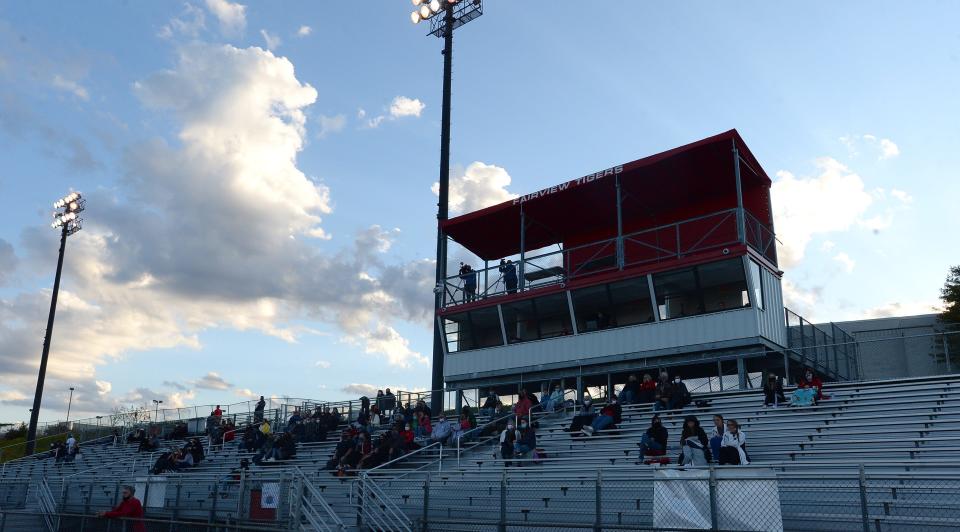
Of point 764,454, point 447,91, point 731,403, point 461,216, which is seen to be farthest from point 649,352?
point 447,91

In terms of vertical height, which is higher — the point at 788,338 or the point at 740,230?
the point at 740,230

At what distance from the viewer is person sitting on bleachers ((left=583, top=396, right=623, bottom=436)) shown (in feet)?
57.2

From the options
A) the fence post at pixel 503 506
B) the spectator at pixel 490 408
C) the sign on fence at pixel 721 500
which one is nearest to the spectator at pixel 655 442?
the fence post at pixel 503 506

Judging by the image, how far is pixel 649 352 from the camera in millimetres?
20812

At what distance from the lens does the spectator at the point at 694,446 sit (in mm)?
13047

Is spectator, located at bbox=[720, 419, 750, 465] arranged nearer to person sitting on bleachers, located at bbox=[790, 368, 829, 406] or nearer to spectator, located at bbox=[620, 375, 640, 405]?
person sitting on bleachers, located at bbox=[790, 368, 829, 406]

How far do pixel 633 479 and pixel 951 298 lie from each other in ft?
119

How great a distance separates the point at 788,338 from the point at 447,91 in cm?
1522

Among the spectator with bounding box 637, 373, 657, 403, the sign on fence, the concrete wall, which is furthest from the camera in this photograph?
the spectator with bounding box 637, 373, 657, 403

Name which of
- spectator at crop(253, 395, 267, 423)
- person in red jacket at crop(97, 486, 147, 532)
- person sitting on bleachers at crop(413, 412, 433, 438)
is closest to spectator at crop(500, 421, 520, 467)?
person sitting on bleachers at crop(413, 412, 433, 438)

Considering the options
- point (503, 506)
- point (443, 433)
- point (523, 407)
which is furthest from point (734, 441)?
point (443, 433)

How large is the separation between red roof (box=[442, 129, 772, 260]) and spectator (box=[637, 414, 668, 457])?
29.9ft

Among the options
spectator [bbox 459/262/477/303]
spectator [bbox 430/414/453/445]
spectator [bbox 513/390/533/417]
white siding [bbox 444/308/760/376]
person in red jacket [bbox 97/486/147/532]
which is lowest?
person in red jacket [bbox 97/486/147/532]

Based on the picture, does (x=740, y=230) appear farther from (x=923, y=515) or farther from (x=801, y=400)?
(x=923, y=515)
